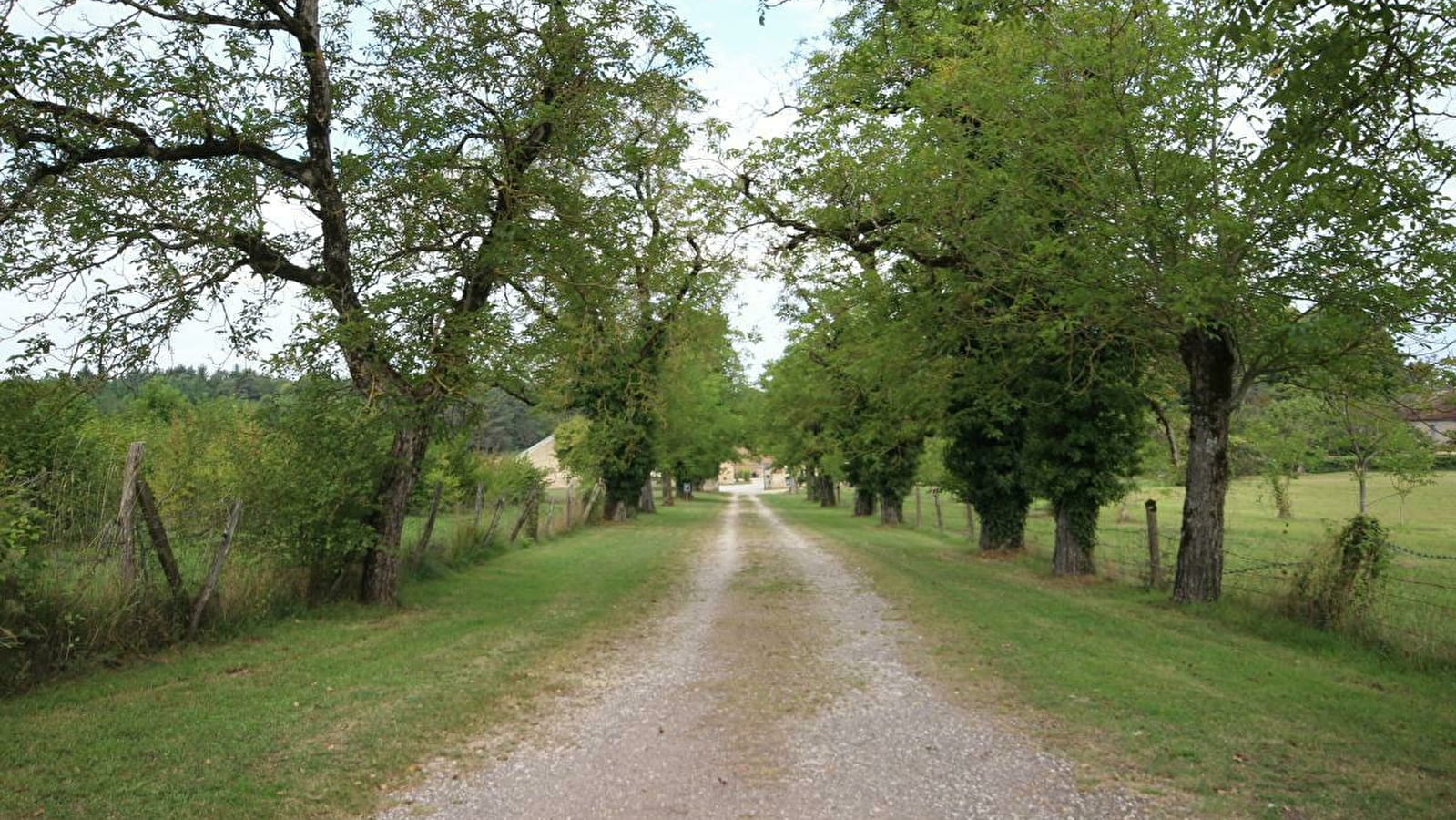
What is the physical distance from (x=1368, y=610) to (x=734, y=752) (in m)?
7.98

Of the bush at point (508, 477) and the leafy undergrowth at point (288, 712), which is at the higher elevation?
the bush at point (508, 477)

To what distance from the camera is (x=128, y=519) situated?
24.7 feet

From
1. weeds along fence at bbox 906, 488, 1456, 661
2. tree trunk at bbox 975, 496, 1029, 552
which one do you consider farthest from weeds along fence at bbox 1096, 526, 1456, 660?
tree trunk at bbox 975, 496, 1029, 552

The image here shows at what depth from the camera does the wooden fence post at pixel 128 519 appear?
7.48 metres

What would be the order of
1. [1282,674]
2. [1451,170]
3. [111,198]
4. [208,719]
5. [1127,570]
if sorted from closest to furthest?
[208,719] < [1451,170] < [1282,674] < [111,198] < [1127,570]

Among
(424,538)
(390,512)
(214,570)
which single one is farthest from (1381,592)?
(424,538)

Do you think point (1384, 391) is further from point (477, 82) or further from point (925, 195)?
point (477, 82)

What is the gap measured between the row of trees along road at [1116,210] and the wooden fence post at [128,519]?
8.32 meters

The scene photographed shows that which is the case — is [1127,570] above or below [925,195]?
below

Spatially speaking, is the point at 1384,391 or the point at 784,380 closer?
the point at 1384,391

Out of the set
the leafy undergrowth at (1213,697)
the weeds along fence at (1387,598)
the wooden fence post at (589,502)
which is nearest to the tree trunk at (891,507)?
the wooden fence post at (589,502)

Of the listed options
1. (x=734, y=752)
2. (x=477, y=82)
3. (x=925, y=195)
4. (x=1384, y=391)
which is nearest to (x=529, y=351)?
(x=477, y=82)

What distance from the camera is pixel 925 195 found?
11.9 metres

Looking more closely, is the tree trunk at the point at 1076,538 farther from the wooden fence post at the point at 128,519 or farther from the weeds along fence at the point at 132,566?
the wooden fence post at the point at 128,519
